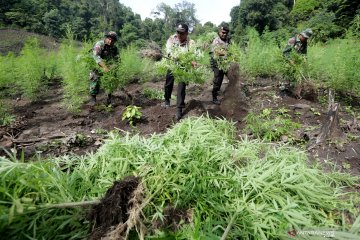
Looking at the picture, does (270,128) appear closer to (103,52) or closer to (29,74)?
(103,52)

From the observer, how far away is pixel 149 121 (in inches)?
207

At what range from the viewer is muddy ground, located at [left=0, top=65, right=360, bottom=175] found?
3.84m

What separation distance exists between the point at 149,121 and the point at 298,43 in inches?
164

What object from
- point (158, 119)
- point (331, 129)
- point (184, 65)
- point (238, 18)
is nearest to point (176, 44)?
point (184, 65)

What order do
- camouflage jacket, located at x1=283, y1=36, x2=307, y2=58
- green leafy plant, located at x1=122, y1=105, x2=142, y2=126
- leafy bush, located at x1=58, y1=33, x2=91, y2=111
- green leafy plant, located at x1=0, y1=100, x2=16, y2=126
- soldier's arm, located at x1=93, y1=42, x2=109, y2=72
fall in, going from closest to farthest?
green leafy plant, located at x1=122, y1=105, x2=142, y2=126, green leafy plant, located at x1=0, y1=100, x2=16, y2=126, soldier's arm, located at x1=93, y1=42, x2=109, y2=72, leafy bush, located at x1=58, y1=33, x2=91, y2=111, camouflage jacket, located at x1=283, y1=36, x2=307, y2=58

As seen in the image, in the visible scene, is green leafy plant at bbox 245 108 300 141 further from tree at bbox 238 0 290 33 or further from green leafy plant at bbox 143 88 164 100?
tree at bbox 238 0 290 33

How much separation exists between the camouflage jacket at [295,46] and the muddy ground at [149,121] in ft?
3.23

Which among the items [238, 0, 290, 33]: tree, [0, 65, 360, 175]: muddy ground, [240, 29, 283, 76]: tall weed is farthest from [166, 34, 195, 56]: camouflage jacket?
[238, 0, 290, 33]: tree

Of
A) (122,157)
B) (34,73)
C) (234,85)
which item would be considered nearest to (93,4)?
(34,73)

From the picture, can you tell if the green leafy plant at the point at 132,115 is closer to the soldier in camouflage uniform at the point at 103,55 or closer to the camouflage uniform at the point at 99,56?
the soldier in camouflage uniform at the point at 103,55

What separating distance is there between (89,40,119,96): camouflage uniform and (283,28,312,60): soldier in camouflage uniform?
13.2 ft

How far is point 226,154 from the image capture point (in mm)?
2475

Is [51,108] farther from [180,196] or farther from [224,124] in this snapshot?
[180,196]

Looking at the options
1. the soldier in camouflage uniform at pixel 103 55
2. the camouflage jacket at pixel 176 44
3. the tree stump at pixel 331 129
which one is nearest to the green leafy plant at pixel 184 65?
the camouflage jacket at pixel 176 44
